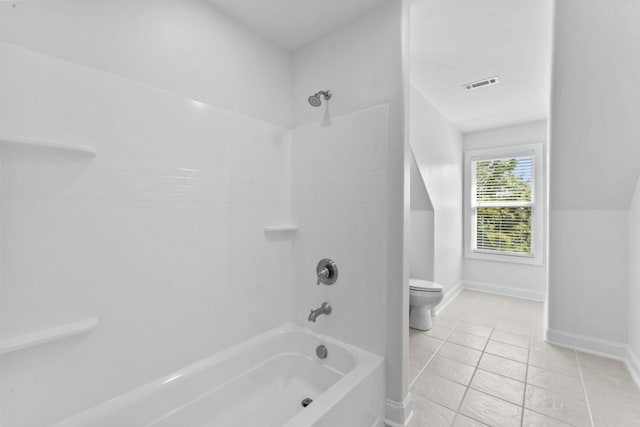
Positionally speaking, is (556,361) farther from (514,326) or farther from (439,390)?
(439,390)

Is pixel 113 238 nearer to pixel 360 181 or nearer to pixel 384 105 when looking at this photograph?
pixel 360 181

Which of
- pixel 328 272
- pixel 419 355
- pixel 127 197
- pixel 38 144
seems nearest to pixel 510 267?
pixel 419 355

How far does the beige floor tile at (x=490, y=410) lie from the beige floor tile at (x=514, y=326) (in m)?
1.24

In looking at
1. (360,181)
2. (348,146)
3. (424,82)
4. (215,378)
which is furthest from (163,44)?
(424,82)

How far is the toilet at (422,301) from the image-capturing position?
2.58 m

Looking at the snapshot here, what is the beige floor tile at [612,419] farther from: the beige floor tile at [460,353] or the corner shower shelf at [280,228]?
the corner shower shelf at [280,228]

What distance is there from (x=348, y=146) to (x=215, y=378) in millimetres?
1563

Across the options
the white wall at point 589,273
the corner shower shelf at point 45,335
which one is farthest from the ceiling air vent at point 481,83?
the corner shower shelf at point 45,335

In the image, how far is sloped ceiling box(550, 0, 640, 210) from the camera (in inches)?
59.6

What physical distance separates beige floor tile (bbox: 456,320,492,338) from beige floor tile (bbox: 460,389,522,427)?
981mm

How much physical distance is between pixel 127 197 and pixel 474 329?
3099 millimetres

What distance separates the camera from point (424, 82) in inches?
103

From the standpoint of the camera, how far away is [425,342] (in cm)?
244

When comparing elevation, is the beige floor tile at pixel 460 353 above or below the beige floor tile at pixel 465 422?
above
